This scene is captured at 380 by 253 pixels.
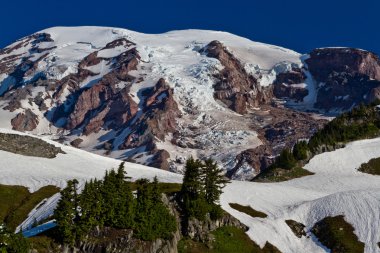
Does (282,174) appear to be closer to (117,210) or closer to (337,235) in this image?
(337,235)

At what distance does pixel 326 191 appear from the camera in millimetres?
127438

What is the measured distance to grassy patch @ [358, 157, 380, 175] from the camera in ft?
475

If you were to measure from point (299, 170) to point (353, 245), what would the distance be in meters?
55.9

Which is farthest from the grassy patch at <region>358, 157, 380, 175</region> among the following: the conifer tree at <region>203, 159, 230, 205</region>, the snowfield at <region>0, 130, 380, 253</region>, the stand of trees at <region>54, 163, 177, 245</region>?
the stand of trees at <region>54, 163, 177, 245</region>

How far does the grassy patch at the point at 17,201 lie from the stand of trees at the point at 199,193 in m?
29.0

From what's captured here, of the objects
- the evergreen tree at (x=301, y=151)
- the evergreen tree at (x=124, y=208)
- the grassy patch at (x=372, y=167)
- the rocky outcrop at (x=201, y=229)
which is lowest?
the rocky outcrop at (x=201, y=229)

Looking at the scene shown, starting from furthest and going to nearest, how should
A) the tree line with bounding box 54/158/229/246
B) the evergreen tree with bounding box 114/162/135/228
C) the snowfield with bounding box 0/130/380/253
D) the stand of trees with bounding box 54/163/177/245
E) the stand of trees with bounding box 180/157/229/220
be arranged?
the snowfield with bounding box 0/130/380/253
the stand of trees with bounding box 180/157/229/220
the evergreen tree with bounding box 114/162/135/228
the tree line with bounding box 54/158/229/246
the stand of trees with bounding box 54/163/177/245

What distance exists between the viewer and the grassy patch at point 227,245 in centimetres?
8412

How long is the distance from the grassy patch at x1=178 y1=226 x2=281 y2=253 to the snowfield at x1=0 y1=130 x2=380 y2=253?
180 cm

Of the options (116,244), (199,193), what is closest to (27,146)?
(199,193)

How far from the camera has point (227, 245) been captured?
87375 mm

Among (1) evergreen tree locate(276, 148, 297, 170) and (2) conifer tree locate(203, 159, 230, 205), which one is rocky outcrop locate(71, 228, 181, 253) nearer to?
(2) conifer tree locate(203, 159, 230, 205)

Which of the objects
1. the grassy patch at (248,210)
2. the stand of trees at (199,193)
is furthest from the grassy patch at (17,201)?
the grassy patch at (248,210)

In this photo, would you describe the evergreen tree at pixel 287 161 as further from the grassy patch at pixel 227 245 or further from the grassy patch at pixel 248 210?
the grassy patch at pixel 227 245
